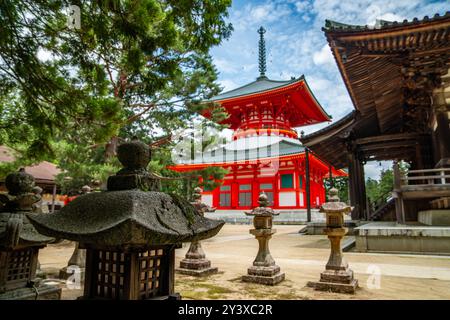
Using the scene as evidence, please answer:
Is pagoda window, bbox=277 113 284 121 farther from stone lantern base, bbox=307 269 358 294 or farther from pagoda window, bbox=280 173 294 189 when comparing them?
stone lantern base, bbox=307 269 358 294

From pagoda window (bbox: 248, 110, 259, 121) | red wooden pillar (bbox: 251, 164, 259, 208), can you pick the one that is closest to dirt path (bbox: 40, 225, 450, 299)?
red wooden pillar (bbox: 251, 164, 259, 208)

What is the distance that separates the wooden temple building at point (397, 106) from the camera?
6871mm

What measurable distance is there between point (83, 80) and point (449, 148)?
907cm

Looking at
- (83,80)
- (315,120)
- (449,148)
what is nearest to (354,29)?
(449,148)

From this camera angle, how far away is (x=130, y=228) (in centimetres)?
179

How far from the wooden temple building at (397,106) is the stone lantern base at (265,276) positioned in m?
5.30

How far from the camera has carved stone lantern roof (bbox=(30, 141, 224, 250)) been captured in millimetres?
1839

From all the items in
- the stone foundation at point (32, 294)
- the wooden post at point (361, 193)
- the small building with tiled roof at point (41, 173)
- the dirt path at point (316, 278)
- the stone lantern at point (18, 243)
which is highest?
the small building with tiled roof at point (41, 173)

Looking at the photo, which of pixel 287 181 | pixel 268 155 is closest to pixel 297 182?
pixel 287 181

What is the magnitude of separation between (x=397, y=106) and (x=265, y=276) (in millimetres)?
9503

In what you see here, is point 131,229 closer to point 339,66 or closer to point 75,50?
point 75,50

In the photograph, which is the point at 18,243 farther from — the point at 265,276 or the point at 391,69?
the point at 391,69

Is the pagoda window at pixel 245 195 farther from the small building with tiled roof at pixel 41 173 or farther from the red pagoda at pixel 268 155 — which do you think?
the small building with tiled roof at pixel 41 173

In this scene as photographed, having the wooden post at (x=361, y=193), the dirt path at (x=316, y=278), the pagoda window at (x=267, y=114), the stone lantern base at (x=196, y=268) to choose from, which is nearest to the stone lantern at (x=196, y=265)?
the stone lantern base at (x=196, y=268)
